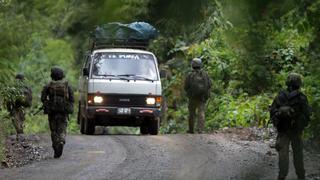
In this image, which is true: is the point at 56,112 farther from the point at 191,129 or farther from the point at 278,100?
the point at 191,129

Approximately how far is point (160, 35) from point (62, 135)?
991 centimetres

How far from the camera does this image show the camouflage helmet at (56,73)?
1130 cm

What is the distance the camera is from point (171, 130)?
821 inches

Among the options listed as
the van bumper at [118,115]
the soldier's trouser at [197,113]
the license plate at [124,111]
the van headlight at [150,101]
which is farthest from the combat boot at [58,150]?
the soldier's trouser at [197,113]

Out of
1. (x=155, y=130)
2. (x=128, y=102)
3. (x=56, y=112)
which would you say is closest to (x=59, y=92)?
(x=56, y=112)

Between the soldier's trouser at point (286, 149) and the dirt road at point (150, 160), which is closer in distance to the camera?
the soldier's trouser at point (286, 149)

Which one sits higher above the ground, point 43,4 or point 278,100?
point 43,4

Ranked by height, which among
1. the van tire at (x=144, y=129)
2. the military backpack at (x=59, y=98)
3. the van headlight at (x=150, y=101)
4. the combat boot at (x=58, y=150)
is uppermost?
the military backpack at (x=59, y=98)

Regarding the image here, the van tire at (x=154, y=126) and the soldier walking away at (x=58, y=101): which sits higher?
the soldier walking away at (x=58, y=101)

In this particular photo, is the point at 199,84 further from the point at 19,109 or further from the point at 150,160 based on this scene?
the point at 150,160

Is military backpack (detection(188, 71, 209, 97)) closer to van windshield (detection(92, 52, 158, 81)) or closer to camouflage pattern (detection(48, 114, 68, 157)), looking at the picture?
van windshield (detection(92, 52, 158, 81))

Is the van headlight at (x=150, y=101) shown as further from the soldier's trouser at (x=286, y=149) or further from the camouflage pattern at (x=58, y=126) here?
the soldier's trouser at (x=286, y=149)

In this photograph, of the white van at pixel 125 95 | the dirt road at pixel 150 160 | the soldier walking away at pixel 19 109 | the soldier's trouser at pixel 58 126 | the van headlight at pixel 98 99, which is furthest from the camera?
the soldier walking away at pixel 19 109

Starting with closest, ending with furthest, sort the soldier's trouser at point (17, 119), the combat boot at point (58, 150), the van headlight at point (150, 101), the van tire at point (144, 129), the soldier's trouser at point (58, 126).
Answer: the soldier's trouser at point (58, 126)
the combat boot at point (58, 150)
the van headlight at point (150, 101)
the soldier's trouser at point (17, 119)
the van tire at point (144, 129)
